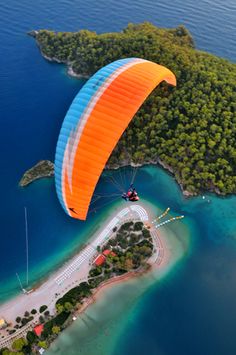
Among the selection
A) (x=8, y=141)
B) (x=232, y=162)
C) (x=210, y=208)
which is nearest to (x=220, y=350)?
(x=210, y=208)

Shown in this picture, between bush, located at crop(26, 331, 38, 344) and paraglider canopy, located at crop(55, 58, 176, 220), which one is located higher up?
paraglider canopy, located at crop(55, 58, 176, 220)

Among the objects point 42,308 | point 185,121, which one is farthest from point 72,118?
point 185,121

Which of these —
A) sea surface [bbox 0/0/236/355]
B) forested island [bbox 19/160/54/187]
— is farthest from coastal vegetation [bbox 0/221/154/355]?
forested island [bbox 19/160/54/187]

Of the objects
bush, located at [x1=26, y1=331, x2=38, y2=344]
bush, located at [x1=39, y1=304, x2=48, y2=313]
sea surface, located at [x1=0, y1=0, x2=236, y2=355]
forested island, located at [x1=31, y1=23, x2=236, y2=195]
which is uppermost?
forested island, located at [x1=31, y1=23, x2=236, y2=195]

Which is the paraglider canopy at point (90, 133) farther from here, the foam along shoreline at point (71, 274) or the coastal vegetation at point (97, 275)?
the foam along shoreline at point (71, 274)

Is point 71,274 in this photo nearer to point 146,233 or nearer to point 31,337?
point 31,337

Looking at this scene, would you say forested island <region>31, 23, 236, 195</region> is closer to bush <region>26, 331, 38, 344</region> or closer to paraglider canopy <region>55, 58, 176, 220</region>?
paraglider canopy <region>55, 58, 176, 220</region>
